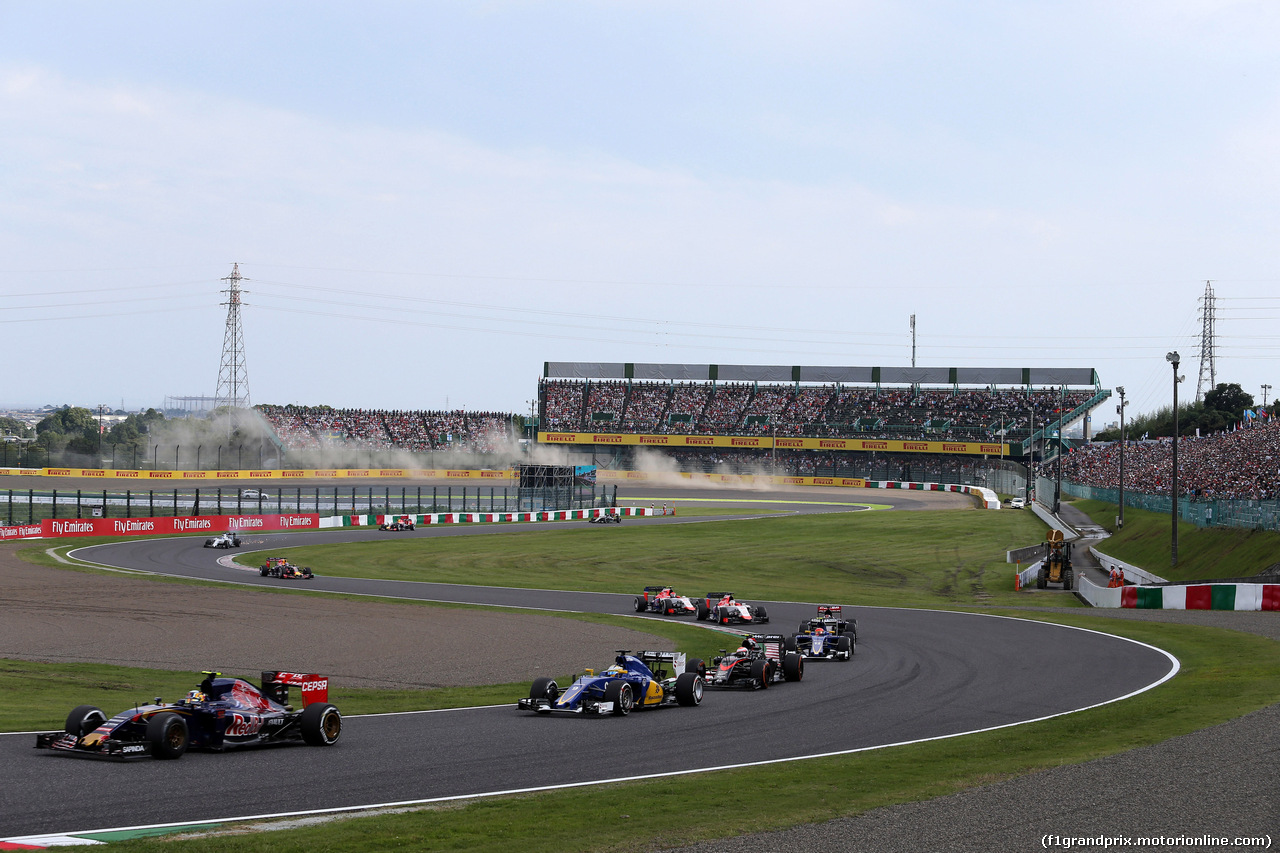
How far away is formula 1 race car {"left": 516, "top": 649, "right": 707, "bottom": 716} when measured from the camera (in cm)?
2012

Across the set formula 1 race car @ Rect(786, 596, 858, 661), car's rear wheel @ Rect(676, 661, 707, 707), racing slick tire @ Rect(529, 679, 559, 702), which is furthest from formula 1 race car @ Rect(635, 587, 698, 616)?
racing slick tire @ Rect(529, 679, 559, 702)

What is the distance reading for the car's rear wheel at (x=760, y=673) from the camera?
78.2ft

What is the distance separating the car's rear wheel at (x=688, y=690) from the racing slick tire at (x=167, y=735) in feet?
30.9

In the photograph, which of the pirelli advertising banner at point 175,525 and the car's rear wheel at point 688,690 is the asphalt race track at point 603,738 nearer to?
the car's rear wheel at point 688,690

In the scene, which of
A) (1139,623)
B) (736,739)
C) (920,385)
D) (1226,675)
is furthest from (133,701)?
(920,385)

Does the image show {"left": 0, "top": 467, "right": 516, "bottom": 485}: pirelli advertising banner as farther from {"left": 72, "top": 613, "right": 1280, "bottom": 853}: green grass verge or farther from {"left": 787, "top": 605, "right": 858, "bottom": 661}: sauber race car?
{"left": 72, "top": 613, "right": 1280, "bottom": 853}: green grass verge

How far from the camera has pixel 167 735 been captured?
1498cm

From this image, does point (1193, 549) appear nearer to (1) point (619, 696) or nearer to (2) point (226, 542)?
(1) point (619, 696)

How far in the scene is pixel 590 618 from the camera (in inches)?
1420

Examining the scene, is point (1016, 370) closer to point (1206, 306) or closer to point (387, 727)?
point (1206, 306)

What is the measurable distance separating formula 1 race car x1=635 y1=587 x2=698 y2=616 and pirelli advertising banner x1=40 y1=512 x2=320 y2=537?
37811 millimetres

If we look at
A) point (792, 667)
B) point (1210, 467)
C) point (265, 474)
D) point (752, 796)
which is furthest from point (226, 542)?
point (1210, 467)

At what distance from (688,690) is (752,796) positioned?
316 inches

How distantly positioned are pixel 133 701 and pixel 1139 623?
2830cm
